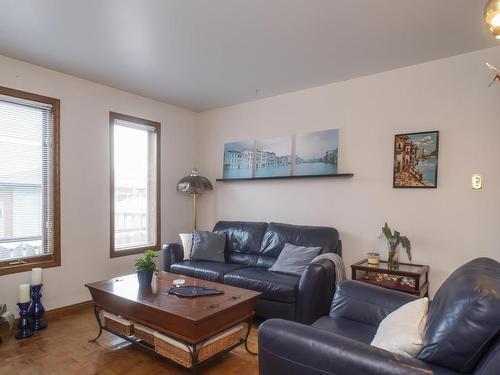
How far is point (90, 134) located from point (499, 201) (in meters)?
4.23

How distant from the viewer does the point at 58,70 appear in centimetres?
340

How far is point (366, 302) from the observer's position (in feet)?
6.78

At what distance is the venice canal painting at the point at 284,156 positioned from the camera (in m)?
3.73

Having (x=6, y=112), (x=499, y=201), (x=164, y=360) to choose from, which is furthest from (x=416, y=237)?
(x=6, y=112)

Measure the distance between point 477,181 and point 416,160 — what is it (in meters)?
0.54

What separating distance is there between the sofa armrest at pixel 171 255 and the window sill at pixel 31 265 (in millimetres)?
1126

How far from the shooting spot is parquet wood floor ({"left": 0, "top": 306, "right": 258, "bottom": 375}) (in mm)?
2297

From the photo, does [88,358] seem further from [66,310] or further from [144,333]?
[66,310]

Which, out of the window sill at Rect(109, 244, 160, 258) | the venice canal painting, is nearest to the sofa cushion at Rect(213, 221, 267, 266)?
the venice canal painting

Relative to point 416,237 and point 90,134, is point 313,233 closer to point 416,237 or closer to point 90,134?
point 416,237

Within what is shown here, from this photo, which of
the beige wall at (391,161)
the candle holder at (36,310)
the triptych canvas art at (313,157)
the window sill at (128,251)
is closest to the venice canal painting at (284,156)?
the triptych canvas art at (313,157)

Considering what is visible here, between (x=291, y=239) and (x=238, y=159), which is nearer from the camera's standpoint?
(x=291, y=239)

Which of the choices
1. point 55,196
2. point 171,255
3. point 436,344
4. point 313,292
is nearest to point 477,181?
point 313,292

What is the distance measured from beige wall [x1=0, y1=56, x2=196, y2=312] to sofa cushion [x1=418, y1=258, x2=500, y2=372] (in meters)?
3.50
